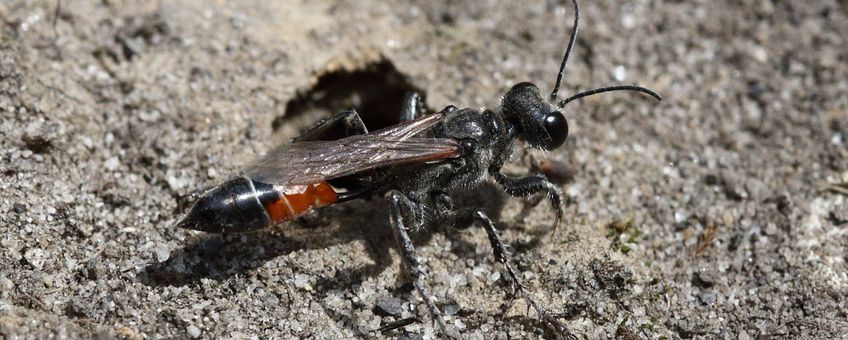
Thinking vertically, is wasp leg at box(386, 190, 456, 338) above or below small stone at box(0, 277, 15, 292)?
above

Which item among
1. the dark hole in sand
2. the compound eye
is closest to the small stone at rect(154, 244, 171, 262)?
the dark hole in sand

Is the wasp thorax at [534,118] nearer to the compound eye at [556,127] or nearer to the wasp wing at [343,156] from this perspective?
the compound eye at [556,127]

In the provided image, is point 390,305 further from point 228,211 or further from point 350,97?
point 350,97

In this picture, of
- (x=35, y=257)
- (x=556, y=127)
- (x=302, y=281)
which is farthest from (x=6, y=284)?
(x=556, y=127)

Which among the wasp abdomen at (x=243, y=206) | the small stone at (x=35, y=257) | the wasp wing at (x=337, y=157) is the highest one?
the wasp wing at (x=337, y=157)

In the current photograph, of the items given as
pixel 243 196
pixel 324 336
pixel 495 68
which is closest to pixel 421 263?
pixel 324 336

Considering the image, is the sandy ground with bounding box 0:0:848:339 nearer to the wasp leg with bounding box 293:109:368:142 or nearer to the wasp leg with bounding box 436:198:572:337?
the wasp leg with bounding box 436:198:572:337

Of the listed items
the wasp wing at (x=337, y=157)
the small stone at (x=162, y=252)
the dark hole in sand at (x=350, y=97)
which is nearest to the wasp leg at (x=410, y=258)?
the wasp wing at (x=337, y=157)

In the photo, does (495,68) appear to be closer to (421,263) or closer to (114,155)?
(421,263)
